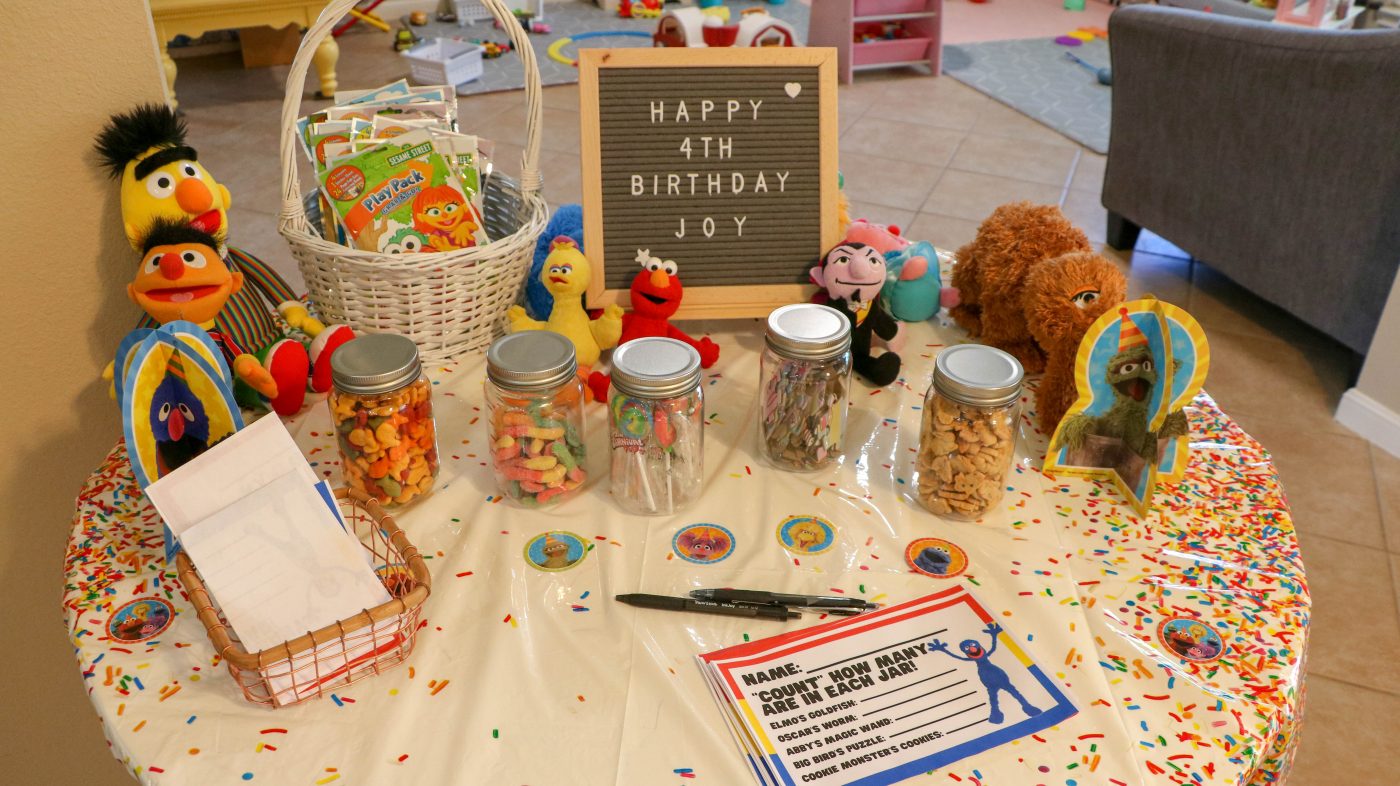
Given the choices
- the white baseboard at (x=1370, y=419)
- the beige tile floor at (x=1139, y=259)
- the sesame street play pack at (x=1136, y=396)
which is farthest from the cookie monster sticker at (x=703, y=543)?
the white baseboard at (x=1370, y=419)

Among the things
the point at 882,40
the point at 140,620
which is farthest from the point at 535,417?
the point at 882,40

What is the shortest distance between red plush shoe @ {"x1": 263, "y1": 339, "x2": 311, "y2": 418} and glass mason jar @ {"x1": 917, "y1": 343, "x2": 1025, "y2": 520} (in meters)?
0.73

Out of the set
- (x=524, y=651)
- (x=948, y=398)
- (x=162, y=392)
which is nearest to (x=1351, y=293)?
(x=948, y=398)

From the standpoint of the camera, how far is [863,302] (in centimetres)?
132

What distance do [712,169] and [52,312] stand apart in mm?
843

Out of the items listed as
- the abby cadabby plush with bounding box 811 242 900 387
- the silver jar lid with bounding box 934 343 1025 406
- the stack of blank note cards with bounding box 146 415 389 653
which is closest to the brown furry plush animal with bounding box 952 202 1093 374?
the abby cadabby plush with bounding box 811 242 900 387

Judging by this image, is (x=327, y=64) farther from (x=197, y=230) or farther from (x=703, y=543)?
(x=703, y=543)

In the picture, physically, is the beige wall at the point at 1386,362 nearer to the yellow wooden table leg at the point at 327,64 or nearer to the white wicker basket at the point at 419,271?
the white wicker basket at the point at 419,271

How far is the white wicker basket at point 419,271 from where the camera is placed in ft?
4.08

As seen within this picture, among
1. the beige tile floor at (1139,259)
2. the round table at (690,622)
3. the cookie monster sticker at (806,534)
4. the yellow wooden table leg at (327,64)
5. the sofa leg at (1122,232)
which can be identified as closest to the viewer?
the round table at (690,622)

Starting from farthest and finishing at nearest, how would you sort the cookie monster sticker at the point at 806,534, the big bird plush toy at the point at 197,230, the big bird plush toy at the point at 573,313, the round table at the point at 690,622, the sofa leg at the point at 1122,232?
the sofa leg at the point at 1122,232, the big bird plush toy at the point at 573,313, the big bird plush toy at the point at 197,230, the cookie monster sticker at the point at 806,534, the round table at the point at 690,622

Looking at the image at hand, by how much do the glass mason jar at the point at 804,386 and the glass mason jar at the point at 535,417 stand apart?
212mm

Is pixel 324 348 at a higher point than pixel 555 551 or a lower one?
higher

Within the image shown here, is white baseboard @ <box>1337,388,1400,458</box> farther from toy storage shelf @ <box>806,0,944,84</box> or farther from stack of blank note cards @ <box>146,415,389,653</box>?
toy storage shelf @ <box>806,0,944,84</box>
